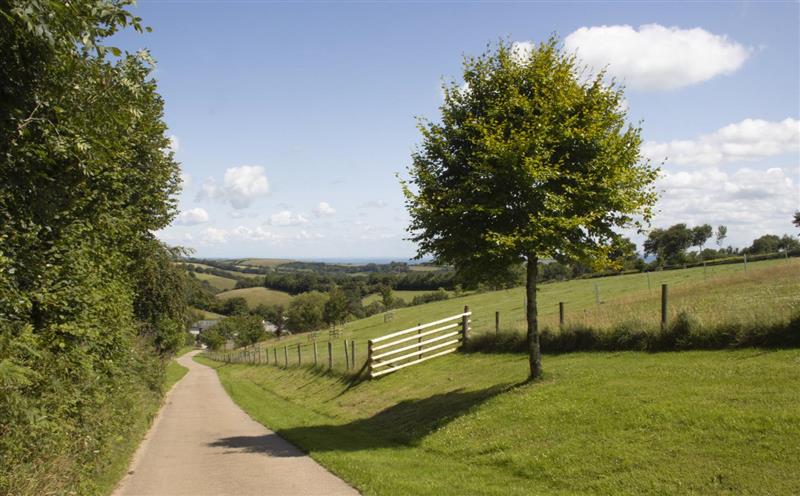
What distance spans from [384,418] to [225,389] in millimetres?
22130

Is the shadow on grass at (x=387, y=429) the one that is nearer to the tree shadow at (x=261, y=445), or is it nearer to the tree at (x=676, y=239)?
the tree shadow at (x=261, y=445)

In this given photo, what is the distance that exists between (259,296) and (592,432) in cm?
18292

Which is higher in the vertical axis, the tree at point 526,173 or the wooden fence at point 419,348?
the tree at point 526,173

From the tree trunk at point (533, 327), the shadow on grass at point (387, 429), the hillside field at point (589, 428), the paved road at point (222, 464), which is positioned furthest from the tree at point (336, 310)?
the tree trunk at point (533, 327)

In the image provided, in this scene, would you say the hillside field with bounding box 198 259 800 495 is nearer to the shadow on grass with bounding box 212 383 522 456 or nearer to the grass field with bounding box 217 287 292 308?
the shadow on grass with bounding box 212 383 522 456

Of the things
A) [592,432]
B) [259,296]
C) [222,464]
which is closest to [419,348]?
[222,464]

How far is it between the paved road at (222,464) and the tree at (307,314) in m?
96.3

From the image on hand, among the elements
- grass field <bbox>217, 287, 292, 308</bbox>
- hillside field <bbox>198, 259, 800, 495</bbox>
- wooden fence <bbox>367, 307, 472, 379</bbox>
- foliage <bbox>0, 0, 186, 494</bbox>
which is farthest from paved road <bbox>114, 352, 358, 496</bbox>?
grass field <bbox>217, 287, 292, 308</bbox>

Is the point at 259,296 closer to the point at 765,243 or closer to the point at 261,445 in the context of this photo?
the point at 765,243

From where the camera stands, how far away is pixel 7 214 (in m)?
6.89

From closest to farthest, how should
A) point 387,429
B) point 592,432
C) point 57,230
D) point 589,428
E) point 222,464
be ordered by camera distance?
point 57,230
point 592,432
point 589,428
point 222,464
point 387,429

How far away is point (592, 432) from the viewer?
10.7m

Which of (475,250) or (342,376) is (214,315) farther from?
(475,250)

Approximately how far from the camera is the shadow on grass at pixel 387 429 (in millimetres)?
14188
